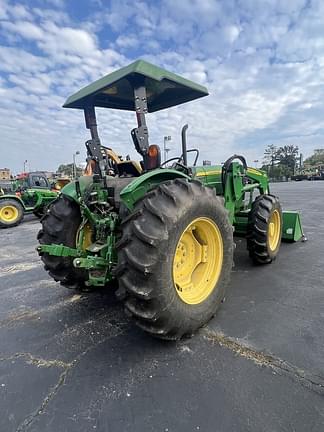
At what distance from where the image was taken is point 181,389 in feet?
6.15

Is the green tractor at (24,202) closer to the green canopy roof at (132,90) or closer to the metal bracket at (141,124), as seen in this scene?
the green canopy roof at (132,90)

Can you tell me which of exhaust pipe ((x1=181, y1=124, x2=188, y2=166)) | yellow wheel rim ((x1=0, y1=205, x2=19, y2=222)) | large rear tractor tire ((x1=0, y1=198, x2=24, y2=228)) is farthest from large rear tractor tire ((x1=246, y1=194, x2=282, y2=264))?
yellow wheel rim ((x1=0, y1=205, x2=19, y2=222))

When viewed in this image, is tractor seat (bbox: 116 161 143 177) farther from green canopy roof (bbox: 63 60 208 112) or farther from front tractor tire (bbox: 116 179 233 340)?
front tractor tire (bbox: 116 179 233 340)

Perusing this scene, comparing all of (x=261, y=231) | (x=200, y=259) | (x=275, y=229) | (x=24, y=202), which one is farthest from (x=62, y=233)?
(x=24, y=202)

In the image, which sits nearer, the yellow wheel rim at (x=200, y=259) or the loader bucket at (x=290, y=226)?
the yellow wheel rim at (x=200, y=259)

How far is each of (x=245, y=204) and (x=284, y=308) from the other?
2.48 metres

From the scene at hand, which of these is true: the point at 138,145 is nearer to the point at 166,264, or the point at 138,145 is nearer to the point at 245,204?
the point at 166,264

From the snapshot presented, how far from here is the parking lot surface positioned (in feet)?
5.48

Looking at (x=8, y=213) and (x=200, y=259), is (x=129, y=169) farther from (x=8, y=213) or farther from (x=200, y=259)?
(x=8, y=213)

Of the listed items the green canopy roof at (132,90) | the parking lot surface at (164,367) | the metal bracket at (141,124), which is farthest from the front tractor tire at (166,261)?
the green canopy roof at (132,90)

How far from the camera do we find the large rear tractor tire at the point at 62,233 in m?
2.98

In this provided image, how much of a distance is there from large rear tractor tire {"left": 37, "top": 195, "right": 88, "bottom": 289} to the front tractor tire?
1.08m

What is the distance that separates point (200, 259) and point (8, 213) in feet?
32.3

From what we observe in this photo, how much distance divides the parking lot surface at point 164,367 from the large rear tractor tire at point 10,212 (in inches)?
304
